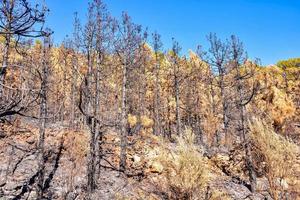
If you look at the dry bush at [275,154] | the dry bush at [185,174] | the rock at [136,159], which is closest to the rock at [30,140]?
the rock at [136,159]

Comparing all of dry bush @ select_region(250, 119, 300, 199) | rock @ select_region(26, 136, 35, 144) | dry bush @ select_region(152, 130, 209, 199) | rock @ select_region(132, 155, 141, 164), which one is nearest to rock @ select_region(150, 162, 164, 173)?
rock @ select_region(132, 155, 141, 164)

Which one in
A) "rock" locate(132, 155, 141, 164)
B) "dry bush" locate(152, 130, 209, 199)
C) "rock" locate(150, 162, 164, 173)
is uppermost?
"dry bush" locate(152, 130, 209, 199)

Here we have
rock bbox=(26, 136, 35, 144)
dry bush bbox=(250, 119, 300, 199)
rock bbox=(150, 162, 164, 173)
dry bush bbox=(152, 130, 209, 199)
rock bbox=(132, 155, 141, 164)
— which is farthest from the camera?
rock bbox=(26, 136, 35, 144)

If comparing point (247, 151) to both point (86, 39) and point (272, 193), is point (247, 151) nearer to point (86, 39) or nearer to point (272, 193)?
point (272, 193)

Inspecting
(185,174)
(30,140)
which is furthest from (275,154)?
(30,140)

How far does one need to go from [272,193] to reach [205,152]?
8.52m

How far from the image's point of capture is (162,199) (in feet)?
34.0

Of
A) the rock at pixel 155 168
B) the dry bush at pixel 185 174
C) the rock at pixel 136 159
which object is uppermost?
the dry bush at pixel 185 174

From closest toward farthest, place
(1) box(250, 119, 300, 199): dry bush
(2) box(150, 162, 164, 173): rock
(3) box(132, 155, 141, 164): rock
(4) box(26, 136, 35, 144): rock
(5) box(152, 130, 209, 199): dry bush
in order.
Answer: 1. (5) box(152, 130, 209, 199): dry bush
2. (1) box(250, 119, 300, 199): dry bush
3. (2) box(150, 162, 164, 173): rock
4. (3) box(132, 155, 141, 164): rock
5. (4) box(26, 136, 35, 144): rock

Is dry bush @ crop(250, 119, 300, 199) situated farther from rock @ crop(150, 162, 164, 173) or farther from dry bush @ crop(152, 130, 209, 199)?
rock @ crop(150, 162, 164, 173)

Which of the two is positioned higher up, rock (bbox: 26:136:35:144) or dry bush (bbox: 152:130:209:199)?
rock (bbox: 26:136:35:144)

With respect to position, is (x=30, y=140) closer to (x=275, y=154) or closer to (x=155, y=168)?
(x=155, y=168)

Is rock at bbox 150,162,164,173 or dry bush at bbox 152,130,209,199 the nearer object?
dry bush at bbox 152,130,209,199

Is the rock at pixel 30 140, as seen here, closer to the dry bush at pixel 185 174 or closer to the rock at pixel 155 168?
the rock at pixel 155 168
